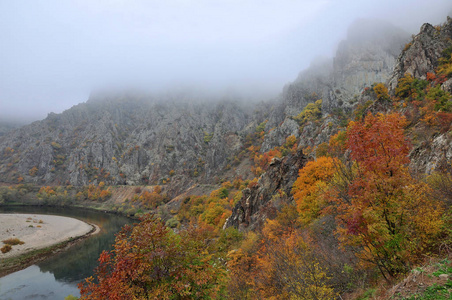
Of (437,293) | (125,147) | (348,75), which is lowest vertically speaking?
(125,147)

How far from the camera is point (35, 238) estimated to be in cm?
5019

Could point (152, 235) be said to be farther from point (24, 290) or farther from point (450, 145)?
point (24, 290)

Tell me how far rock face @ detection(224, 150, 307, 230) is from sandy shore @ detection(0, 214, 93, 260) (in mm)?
43187

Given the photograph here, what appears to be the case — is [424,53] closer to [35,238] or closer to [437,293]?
[437,293]

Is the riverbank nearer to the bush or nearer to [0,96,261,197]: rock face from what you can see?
the bush

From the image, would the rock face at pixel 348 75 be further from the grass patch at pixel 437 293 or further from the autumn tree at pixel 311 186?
the grass patch at pixel 437 293

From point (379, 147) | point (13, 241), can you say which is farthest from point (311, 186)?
point (13, 241)

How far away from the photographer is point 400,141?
410 inches

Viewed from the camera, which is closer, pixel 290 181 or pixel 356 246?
pixel 356 246

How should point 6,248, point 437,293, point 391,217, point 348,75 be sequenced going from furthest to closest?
point 348,75 < point 6,248 < point 391,217 < point 437,293

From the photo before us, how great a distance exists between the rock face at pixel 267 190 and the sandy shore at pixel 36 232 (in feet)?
142

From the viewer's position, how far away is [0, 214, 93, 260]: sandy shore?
1769 inches

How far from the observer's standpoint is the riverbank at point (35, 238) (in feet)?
A: 127

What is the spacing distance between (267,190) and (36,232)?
60.6 metres
